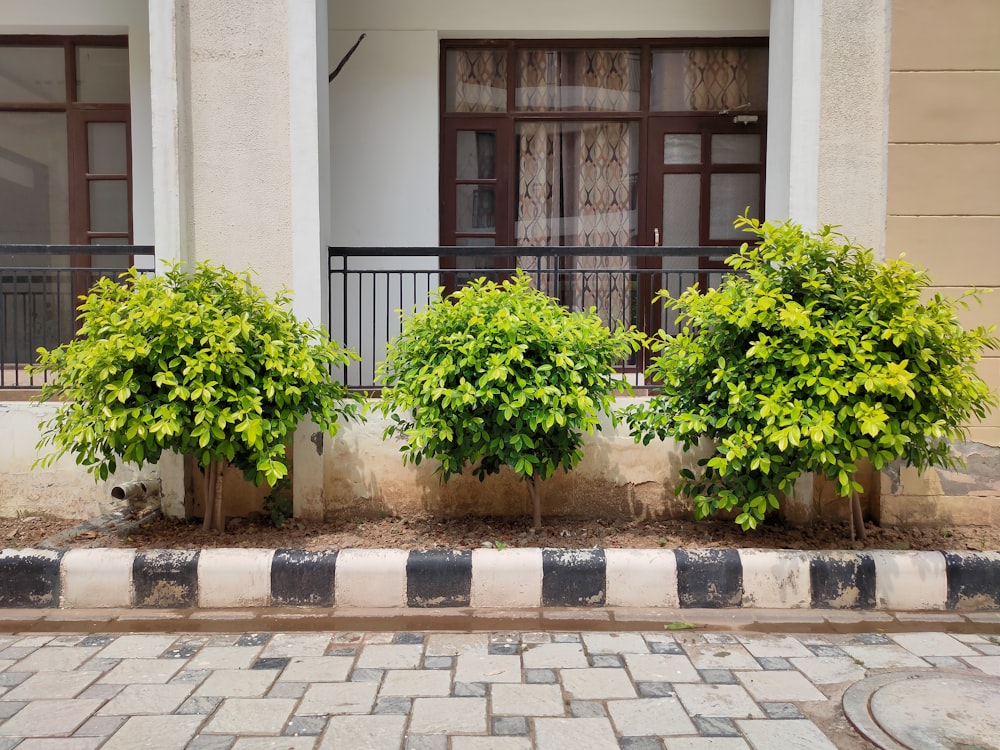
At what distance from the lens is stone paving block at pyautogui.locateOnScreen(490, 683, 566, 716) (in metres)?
3.11

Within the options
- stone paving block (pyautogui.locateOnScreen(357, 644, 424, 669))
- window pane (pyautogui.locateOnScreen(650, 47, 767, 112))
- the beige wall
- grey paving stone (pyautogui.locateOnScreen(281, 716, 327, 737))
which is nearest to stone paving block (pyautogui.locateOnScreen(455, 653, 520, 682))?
stone paving block (pyautogui.locateOnScreen(357, 644, 424, 669))

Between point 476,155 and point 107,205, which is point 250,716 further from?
point 107,205

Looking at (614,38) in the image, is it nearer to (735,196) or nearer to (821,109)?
(735,196)

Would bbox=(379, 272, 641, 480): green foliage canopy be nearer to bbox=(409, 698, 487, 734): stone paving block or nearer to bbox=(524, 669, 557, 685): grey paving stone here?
bbox=(524, 669, 557, 685): grey paving stone

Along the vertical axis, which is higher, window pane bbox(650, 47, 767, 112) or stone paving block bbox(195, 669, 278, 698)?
window pane bbox(650, 47, 767, 112)

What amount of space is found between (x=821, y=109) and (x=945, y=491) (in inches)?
108

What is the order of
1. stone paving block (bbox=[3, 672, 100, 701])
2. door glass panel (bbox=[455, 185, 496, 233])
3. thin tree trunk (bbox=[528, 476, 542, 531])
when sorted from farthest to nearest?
door glass panel (bbox=[455, 185, 496, 233]), thin tree trunk (bbox=[528, 476, 542, 531]), stone paving block (bbox=[3, 672, 100, 701])

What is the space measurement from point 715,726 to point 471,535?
2280mm

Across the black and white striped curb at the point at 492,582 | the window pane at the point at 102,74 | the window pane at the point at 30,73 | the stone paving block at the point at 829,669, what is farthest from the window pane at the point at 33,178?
the stone paving block at the point at 829,669

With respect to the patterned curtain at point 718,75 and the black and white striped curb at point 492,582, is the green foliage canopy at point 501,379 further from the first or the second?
the patterned curtain at point 718,75

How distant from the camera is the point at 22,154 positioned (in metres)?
7.47

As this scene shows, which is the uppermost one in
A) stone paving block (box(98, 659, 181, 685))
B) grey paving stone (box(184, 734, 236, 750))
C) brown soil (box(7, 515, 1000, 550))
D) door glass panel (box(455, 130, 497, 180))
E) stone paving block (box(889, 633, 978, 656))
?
door glass panel (box(455, 130, 497, 180))

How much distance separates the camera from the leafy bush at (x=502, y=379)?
4.45 m

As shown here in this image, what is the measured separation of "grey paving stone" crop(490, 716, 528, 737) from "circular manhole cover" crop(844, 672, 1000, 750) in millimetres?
1296
